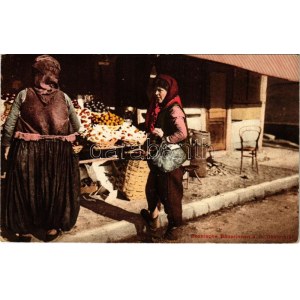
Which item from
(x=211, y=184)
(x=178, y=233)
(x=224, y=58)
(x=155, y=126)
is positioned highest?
(x=224, y=58)

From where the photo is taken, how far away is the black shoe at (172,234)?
5523 millimetres

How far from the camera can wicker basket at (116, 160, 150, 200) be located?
566 centimetres

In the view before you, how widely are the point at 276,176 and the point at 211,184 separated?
1.04m

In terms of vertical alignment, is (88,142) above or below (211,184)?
above

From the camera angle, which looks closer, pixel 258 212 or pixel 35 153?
pixel 35 153

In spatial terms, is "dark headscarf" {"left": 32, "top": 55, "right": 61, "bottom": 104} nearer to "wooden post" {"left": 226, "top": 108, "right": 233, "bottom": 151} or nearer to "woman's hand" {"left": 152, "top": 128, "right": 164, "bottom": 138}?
"woman's hand" {"left": 152, "top": 128, "right": 164, "bottom": 138}

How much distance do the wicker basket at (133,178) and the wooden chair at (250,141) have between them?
5.29 feet

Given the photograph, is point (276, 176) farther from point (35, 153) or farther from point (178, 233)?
point (35, 153)

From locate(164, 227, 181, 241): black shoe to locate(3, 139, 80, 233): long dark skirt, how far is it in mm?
1389

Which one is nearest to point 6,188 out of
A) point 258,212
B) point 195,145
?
point 195,145
